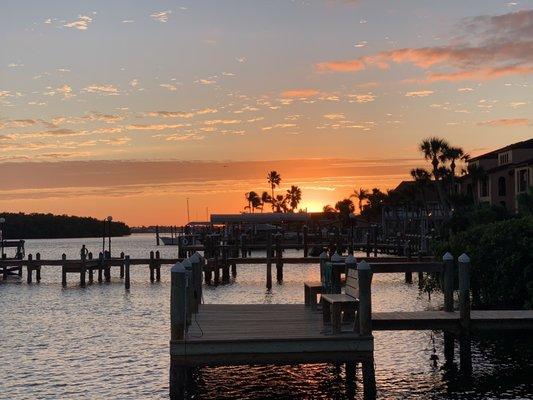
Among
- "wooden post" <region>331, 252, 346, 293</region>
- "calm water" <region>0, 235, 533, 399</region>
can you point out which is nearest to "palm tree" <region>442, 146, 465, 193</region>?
"calm water" <region>0, 235, 533, 399</region>

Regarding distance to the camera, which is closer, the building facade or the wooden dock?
the wooden dock

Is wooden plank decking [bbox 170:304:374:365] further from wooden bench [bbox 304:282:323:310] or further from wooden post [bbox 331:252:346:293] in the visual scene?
wooden bench [bbox 304:282:323:310]

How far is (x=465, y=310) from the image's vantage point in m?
18.8

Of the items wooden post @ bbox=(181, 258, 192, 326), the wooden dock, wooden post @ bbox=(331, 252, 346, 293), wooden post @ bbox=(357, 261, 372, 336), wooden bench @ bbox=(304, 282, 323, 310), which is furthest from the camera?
wooden bench @ bbox=(304, 282, 323, 310)

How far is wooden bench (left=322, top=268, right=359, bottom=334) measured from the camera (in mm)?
15906

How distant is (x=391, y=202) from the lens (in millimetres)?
122125

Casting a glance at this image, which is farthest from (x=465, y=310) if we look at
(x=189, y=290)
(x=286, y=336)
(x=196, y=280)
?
(x=196, y=280)

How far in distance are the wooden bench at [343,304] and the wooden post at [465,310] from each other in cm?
329

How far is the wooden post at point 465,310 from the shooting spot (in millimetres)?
18812

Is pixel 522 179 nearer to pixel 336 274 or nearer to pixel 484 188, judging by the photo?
pixel 484 188

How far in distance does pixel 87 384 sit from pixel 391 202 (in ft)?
345

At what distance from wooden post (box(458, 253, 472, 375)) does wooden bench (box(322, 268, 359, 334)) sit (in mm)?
3292

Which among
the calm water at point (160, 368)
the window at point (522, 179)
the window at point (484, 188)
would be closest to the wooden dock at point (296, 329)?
the calm water at point (160, 368)

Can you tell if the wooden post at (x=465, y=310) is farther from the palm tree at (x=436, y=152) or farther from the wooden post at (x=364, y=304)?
the palm tree at (x=436, y=152)
